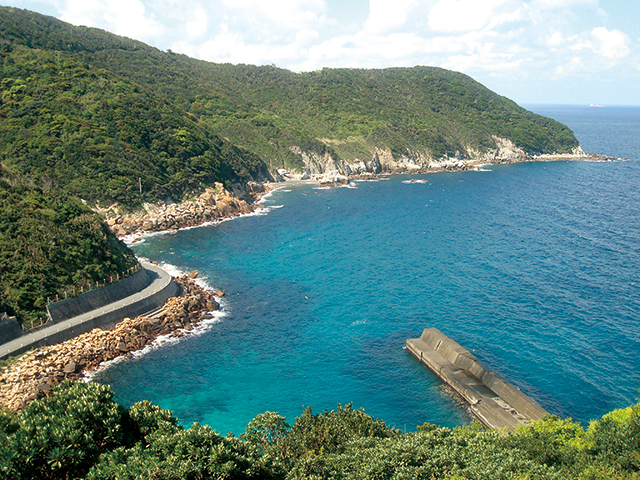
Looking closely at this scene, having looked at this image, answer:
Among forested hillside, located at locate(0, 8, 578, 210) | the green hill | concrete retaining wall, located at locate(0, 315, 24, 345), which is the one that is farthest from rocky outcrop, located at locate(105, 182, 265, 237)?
concrete retaining wall, located at locate(0, 315, 24, 345)

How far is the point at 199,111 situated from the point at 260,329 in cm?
13971

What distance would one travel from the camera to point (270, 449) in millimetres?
28062

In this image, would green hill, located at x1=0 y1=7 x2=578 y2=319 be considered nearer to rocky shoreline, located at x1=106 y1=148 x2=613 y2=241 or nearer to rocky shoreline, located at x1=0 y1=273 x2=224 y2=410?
rocky shoreline, located at x1=106 y1=148 x2=613 y2=241

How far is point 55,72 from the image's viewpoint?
11675 centimetres

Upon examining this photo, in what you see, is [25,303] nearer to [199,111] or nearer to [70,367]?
[70,367]

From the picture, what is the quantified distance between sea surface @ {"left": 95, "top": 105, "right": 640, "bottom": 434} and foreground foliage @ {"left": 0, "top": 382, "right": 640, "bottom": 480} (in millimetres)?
11405

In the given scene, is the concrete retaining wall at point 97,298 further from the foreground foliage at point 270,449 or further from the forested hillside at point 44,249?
the foreground foliage at point 270,449

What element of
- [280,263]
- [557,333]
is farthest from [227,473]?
[280,263]

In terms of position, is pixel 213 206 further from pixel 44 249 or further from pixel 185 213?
pixel 44 249

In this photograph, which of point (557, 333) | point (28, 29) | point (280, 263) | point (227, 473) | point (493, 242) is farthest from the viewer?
point (28, 29)

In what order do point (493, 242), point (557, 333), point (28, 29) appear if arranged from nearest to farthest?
point (557, 333) → point (493, 242) → point (28, 29)

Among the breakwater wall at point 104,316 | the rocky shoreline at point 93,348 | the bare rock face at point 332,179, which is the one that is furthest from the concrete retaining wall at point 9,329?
the bare rock face at point 332,179

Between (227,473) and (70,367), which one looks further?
(70,367)

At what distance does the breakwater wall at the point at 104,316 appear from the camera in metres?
44.5
